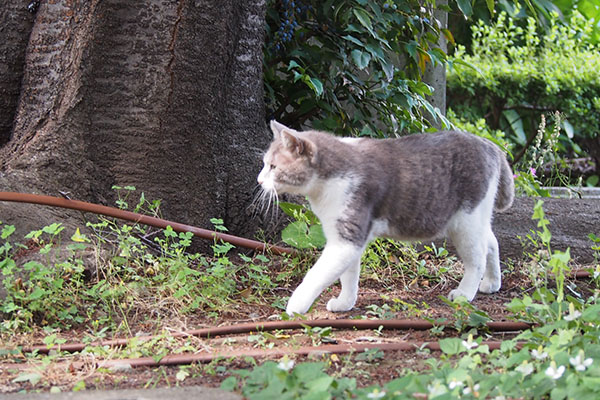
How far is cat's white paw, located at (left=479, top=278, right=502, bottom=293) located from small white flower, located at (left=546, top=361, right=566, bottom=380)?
170cm

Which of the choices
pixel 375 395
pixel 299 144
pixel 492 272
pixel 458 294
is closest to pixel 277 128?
pixel 299 144

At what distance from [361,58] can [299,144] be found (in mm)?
1350

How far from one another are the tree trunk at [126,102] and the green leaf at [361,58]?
0.74 meters

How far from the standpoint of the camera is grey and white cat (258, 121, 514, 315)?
3176mm

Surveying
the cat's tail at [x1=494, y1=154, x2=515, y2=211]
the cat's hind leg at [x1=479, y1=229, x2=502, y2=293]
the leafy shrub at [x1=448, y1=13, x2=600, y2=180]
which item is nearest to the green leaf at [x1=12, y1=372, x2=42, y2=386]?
the cat's hind leg at [x1=479, y1=229, x2=502, y2=293]

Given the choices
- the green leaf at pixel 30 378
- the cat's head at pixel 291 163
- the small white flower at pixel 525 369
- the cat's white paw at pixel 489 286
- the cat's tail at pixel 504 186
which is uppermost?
the cat's head at pixel 291 163

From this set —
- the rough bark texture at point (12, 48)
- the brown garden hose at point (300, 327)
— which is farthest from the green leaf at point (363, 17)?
the brown garden hose at point (300, 327)

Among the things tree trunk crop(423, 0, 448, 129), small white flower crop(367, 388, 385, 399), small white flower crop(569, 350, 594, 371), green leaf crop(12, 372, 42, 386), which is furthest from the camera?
tree trunk crop(423, 0, 448, 129)

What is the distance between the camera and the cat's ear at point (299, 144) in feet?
10.5

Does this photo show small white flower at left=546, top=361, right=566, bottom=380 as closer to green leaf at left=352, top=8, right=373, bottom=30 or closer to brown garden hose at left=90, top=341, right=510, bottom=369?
brown garden hose at left=90, top=341, right=510, bottom=369

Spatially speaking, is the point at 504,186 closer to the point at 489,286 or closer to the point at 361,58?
the point at 489,286

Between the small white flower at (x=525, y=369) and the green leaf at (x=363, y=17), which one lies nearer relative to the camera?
the small white flower at (x=525, y=369)

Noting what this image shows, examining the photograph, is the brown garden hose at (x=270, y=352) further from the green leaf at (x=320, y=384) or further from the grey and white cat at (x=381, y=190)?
the green leaf at (x=320, y=384)

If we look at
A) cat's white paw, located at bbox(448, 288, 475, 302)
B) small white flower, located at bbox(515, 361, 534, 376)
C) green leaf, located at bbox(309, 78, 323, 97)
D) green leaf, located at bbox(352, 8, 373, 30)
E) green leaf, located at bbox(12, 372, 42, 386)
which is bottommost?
cat's white paw, located at bbox(448, 288, 475, 302)
